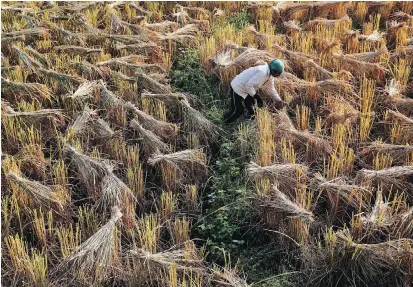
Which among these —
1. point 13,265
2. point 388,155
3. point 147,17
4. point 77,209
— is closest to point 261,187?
point 388,155

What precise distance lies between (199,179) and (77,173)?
0.84 metres

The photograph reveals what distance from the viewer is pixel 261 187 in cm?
309

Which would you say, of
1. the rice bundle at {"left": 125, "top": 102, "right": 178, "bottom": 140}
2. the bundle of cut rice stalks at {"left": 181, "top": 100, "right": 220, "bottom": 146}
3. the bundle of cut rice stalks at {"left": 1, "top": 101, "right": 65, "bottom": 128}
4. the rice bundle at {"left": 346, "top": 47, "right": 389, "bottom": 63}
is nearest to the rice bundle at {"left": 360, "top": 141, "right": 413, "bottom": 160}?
the bundle of cut rice stalks at {"left": 181, "top": 100, "right": 220, "bottom": 146}

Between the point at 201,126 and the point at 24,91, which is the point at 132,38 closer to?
the point at 24,91

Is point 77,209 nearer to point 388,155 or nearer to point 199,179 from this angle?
point 199,179

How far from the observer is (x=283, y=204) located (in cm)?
284

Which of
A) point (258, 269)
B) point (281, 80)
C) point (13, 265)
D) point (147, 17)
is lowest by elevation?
point (258, 269)

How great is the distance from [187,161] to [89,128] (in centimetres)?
85

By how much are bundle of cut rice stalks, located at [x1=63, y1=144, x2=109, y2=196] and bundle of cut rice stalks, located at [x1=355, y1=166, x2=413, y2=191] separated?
1.65 metres

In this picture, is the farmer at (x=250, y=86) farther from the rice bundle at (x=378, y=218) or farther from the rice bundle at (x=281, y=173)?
the rice bundle at (x=378, y=218)

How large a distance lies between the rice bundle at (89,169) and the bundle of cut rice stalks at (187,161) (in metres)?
0.32

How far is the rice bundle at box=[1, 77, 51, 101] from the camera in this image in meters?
4.08

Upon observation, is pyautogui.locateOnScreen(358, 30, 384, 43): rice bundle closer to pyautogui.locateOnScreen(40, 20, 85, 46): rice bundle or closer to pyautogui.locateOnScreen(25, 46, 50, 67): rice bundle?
pyautogui.locateOnScreen(40, 20, 85, 46): rice bundle

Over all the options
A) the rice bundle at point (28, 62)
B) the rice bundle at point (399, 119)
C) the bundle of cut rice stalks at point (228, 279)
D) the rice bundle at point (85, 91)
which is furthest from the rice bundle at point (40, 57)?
the rice bundle at point (399, 119)
